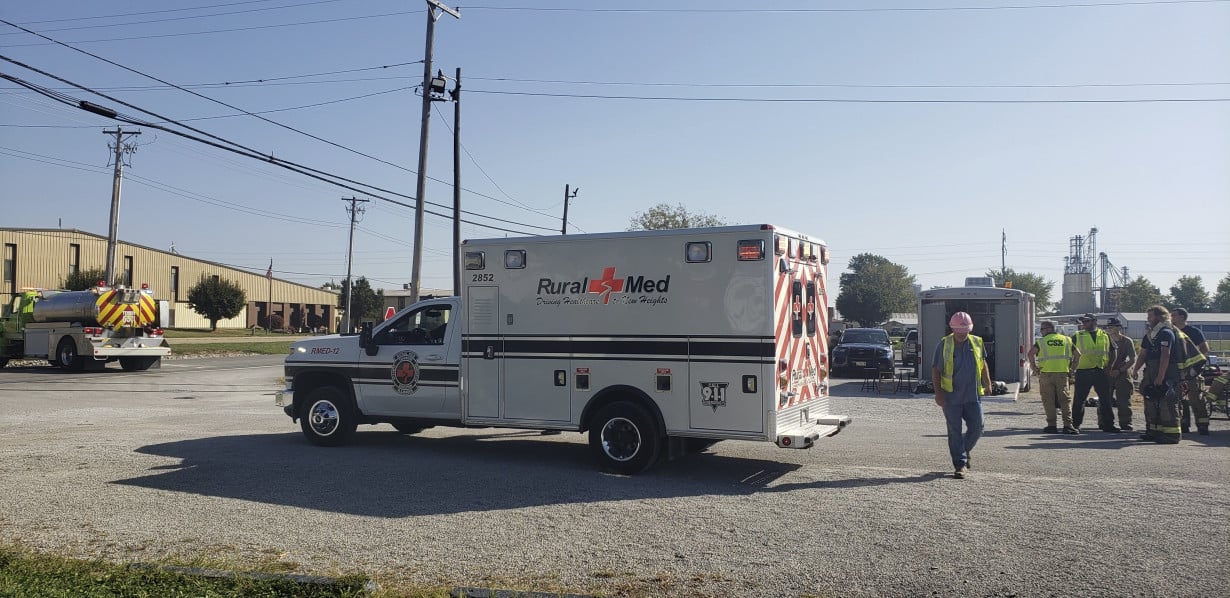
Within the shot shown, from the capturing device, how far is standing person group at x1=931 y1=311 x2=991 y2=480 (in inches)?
351

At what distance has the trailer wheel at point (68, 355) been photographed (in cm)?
2666

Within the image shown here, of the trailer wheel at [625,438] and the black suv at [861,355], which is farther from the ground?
the black suv at [861,355]

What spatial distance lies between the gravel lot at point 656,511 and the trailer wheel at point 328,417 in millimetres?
265

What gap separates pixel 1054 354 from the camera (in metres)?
13.2

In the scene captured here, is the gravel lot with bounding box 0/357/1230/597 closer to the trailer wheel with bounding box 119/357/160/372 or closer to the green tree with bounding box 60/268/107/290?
the trailer wheel with bounding box 119/357/160/372

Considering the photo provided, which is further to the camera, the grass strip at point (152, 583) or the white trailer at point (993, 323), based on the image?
the white trailer at point (993, 323)

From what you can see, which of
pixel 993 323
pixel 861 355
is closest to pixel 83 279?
pixel 861 355

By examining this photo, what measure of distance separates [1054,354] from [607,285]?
7600 millimetres

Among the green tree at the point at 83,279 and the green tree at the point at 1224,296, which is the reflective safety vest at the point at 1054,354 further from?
the green tree at the point at 1224,296

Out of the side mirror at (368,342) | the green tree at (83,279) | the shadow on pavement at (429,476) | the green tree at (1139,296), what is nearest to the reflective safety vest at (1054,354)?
the shadow on pavement at (429,476)

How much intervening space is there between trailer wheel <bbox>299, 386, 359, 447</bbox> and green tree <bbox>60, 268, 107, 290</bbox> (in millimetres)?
47773

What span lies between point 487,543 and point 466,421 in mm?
3730

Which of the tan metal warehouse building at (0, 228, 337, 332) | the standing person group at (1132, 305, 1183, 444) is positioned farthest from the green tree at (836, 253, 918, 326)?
the standing person group at (1132, 305, 1183, 444)

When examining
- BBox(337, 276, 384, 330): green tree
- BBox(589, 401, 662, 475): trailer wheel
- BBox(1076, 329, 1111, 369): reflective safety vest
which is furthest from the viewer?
BBox(337, 276, 384, 330): green tree
